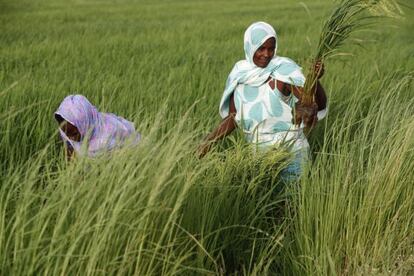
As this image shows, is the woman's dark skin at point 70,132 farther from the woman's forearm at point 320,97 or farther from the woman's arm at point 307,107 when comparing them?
the woman's forearm at point 320,97

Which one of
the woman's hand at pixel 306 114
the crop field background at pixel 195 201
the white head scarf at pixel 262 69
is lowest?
the crop field background at pixel 195 201

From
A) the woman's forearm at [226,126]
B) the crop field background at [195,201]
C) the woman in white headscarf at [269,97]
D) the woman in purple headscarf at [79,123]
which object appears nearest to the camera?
the crop field background at [195,201]

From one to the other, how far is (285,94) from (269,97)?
8 cm

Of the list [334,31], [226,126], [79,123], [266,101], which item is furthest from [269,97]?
[79,123]

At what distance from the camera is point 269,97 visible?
9.29 ft

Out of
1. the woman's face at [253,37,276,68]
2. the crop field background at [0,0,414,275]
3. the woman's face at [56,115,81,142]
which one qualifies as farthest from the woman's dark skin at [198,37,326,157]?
the woman's face at [56,115,81,142]

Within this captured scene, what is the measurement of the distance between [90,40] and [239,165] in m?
5.49

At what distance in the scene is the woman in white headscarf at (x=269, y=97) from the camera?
9.05 feet

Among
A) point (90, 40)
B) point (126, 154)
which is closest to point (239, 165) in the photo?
point (126, 154)

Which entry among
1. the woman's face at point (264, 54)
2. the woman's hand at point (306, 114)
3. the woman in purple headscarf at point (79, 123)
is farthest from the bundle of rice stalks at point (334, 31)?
the woman in purple headscarf at point (79, 123)

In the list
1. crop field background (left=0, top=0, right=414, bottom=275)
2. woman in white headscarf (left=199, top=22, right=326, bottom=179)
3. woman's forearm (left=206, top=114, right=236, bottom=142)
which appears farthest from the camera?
woman's forearm (left=206, top=114, right=236, bottom=142)

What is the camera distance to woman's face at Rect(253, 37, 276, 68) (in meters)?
2.83

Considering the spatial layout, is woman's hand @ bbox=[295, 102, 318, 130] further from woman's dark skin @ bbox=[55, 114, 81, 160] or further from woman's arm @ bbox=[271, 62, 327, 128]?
woman's dark skin @ bbox=[55, 114, 81, 160]

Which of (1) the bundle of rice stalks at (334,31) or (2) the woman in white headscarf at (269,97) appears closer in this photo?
(1) the bundle of rice stalks at (334,31)
